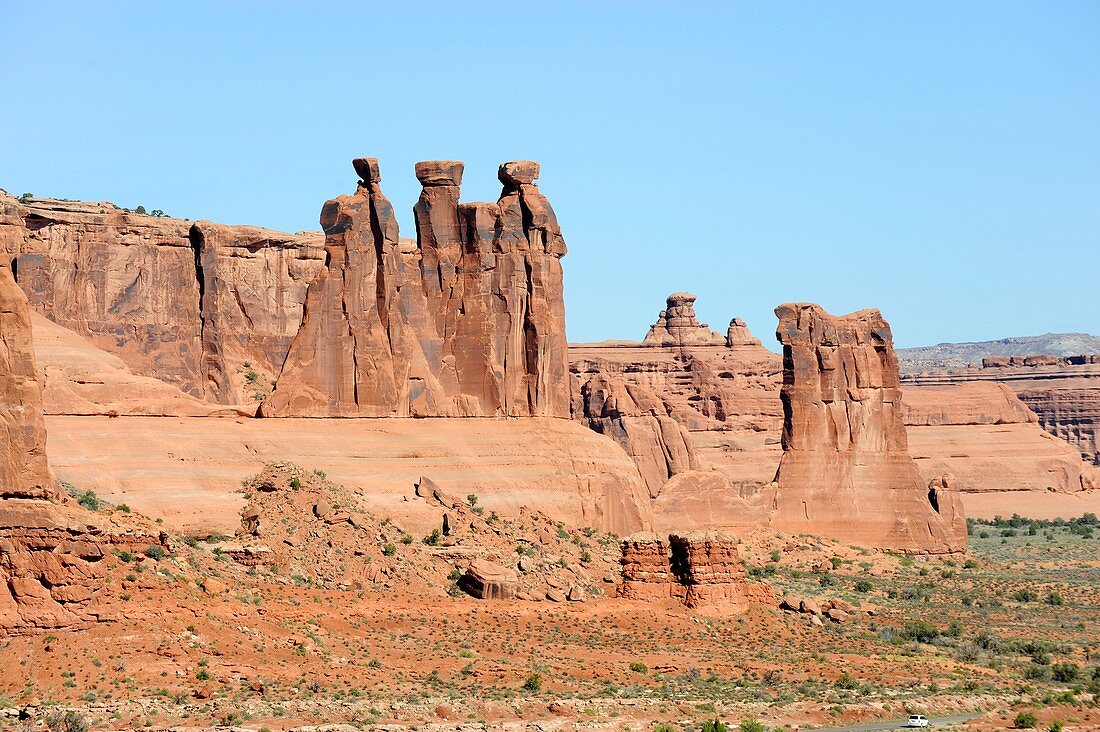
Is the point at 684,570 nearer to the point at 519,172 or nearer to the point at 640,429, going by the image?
the point at 519,172

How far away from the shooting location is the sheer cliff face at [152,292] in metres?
84.8

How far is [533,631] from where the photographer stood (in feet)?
179

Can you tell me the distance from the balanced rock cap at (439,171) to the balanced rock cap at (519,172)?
61.6 inches

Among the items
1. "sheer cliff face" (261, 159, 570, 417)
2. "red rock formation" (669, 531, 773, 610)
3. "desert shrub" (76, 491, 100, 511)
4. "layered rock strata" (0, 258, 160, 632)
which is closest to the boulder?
"red rock formation" (669, 531, 773, 610)

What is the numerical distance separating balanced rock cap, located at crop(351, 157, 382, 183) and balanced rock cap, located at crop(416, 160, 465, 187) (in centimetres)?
284

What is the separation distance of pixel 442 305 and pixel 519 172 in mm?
5102

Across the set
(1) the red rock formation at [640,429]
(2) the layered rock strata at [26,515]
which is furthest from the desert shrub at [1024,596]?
(2) the layered rock strata at [26,515]

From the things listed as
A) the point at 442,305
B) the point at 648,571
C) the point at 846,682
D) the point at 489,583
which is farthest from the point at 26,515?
the point at 442,305

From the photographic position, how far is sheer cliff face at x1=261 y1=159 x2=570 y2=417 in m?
69.9

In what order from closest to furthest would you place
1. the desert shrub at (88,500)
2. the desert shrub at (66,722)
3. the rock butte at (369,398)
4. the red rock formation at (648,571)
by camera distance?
1. the desert shrub at (66,722)
2. the desert shrub at (88,500)
3. the rock butte at (369,398)
4. the red rock formation at (648,571)

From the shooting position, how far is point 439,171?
73.4m

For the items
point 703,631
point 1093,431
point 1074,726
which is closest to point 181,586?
point 703,631

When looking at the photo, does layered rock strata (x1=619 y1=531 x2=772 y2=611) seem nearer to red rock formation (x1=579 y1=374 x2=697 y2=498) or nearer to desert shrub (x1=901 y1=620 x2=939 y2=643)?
desert shrub (x1=901 y1=620 x2=939 y2=643)

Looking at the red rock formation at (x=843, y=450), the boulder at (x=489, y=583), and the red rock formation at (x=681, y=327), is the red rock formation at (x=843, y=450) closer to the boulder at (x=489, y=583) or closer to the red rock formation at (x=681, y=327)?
the boulder at (x=489, y=583)
